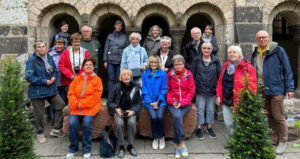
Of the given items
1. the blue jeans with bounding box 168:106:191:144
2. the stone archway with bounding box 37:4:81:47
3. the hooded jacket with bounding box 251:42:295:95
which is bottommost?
the blue jeans with bounding box 168:106:191:144

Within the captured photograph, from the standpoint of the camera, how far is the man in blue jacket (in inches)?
146

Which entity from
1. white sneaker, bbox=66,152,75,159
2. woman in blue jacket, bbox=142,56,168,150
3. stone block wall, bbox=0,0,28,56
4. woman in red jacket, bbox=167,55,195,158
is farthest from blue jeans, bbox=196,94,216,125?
stone block wall, bbox=0,0,28,56

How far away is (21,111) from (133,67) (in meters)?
2.12

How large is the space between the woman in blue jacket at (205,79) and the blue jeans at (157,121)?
2.25 ft

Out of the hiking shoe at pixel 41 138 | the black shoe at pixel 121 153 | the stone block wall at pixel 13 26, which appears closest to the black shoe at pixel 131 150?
the black shoe at pixel 121 153

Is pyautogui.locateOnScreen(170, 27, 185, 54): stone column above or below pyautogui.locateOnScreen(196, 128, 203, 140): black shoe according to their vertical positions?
above

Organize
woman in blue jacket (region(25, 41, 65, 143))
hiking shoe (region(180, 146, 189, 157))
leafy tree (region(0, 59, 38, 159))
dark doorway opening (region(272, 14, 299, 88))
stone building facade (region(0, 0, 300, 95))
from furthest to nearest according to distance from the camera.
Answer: dark doorway opening (region(272, 14, 299, 88)) → stone building facade (region(0, 0, 300, 95)) → woman in blue jacket (region(25, 41, 65, 143)) → hiking shoe (region(180, 146, 189, 157)) → leafy tree (region(0, 59, 38, 159))

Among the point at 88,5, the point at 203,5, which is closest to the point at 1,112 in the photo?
the point at 88,5

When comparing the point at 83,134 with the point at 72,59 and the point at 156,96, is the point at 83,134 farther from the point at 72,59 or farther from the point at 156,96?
the point at 72,59

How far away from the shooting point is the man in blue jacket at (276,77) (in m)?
3.70

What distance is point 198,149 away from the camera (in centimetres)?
390

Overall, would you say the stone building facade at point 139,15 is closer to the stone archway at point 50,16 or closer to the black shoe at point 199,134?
the stone archway at point 50,16

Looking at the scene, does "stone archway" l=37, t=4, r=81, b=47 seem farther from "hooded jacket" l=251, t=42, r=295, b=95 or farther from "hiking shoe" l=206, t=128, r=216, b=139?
"hooded jacket" l=251, t=42, r=295, b=95

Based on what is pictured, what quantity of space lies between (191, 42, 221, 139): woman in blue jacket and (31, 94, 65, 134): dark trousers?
7.41ft
